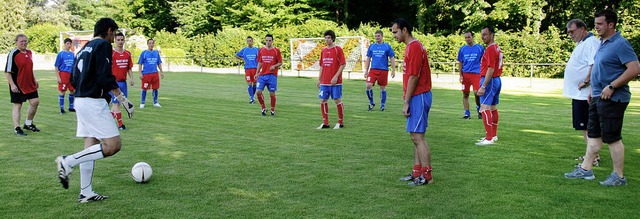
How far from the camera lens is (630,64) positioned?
5836mm

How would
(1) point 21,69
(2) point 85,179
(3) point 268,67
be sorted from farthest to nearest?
(3) point 268,67, (1) point 21,69, (2) point 85,179

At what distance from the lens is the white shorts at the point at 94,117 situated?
221 inches

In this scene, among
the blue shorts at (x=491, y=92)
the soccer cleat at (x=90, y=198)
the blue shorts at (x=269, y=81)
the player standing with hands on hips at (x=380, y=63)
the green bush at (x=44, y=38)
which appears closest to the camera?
the soccer cleat at (x=90, y=198)

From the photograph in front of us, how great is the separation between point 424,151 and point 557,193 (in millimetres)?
1468

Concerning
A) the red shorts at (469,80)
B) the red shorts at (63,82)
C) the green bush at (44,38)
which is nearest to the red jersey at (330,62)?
the red shorts at (469,80)

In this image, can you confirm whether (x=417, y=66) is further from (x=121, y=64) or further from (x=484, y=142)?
(x=121, y=64)

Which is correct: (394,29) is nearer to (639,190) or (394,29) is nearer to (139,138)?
(639,190)

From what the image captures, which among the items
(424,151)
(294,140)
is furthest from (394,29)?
(294,140)

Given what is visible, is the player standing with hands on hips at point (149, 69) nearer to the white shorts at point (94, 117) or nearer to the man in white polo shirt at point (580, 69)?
the white shorts at point (94, 117)

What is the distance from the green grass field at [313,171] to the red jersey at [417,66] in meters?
1.14

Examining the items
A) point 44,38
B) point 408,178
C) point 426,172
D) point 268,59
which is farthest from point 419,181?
point 44,38

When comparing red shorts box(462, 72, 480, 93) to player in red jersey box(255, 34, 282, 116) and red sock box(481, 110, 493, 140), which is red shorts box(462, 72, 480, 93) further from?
player in red jersey box(255, 34, 282, 116)

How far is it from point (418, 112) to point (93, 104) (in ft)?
11.3

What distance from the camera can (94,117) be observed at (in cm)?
562
